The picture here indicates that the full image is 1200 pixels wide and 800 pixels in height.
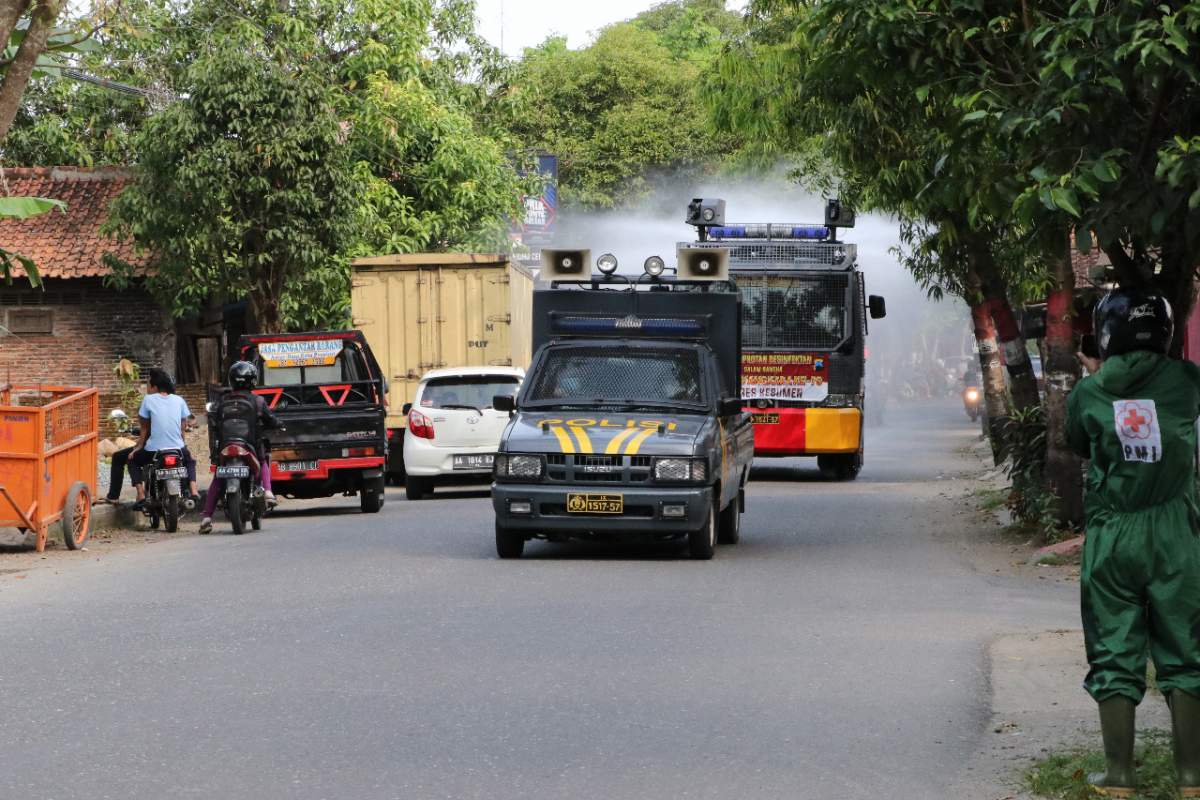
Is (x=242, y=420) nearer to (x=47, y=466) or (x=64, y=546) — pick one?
(x=64, y=546)

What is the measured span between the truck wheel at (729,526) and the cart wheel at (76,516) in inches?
239

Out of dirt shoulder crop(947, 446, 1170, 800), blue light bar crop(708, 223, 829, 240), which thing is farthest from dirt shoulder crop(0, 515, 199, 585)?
blue light bar crop(708, 223, 829, 240)

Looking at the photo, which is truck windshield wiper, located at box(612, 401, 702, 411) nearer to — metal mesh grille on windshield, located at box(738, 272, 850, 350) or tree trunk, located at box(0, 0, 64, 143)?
tree trunk, located at box(0, 0, 64, 143)

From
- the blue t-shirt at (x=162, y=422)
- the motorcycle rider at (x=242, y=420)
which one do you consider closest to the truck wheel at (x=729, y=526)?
the motorcycle rider at (x=242, y=420)

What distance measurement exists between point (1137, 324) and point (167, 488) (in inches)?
542

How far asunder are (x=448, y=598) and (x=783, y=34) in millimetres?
14884

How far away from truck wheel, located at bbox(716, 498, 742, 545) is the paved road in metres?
0.20

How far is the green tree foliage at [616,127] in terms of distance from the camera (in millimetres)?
54562

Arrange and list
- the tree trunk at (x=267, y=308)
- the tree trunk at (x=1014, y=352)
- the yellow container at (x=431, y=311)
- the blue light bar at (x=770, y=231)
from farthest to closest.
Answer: the tree trunk at (x=267, y=308)
the yellow container at (x=431, y=311)
the blue light bar at (x=770, y=231)
the tree trunk at (x=1014, y=352)

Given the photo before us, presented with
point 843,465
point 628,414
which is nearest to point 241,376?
point 628,414

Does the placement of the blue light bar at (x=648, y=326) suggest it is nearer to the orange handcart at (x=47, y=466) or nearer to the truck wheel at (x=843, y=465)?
the orange handcart at (x=47, y=466)

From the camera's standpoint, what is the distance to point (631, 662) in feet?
30.9

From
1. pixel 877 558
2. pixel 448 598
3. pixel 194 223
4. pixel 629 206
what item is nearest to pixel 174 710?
pixel 448 598

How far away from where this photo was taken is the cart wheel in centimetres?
1645
